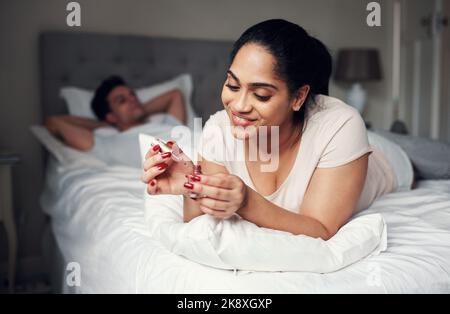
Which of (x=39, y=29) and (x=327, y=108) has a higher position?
(x=39, y=29)

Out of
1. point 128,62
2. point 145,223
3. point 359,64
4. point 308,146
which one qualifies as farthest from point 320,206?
point 359,64

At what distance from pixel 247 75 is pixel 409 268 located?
0.42 meters

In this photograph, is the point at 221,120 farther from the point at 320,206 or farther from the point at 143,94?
the point at 143,94

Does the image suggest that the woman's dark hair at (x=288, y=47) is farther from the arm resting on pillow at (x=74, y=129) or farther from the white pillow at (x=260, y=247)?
the arm resting on pillow at (x=74, y=129)

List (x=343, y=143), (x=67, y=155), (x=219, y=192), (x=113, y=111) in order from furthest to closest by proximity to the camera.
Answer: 1. (x=113, y=111)
2. (x=67, y=155)
3. (x=343, y=143)
4. (x=219, y=192)

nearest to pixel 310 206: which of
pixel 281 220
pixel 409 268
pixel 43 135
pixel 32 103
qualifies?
pixel 281 220

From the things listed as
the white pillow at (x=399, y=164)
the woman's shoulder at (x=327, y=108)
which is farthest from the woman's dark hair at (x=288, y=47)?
the white pillow at (x=399, y=164)

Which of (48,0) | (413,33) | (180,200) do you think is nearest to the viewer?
(180,200)

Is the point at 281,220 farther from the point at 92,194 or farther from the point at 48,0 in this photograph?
the point at 48,0

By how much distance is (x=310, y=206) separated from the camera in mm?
897

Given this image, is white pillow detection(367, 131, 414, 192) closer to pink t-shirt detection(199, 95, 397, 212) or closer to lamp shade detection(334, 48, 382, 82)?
pink t-shirt detection(199, 95, 397, 212)

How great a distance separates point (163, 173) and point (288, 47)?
0.98 feet

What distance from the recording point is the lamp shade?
280 cm

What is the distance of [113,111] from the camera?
204 cm
